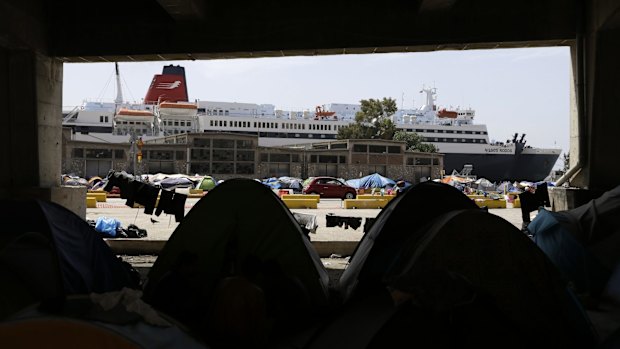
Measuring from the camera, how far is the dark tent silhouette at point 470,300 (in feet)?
14.0

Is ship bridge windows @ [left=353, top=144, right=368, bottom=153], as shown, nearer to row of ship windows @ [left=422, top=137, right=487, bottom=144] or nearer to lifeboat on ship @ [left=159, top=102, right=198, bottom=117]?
row of ship windows @ [left=422, top=137, right=487, bottom=144]

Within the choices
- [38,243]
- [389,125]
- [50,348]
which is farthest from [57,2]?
[389,125]

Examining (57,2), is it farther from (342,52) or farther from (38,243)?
(38,243)

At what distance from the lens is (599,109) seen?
10.1 metres

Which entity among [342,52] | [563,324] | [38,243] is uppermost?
[342,52]

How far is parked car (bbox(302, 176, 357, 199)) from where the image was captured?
121 feet

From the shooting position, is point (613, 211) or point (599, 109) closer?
point (613, 211)

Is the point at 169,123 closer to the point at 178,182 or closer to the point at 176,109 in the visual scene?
the point at 176,109

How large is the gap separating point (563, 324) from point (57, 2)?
10696 millimetres

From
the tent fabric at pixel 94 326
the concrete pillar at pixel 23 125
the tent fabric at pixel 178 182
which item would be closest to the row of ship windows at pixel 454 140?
the tent fabric at pixel 178 182

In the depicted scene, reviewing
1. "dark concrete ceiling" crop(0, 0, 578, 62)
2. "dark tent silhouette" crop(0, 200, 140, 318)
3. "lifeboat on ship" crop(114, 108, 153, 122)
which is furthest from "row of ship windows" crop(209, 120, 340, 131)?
"dark tent silhouette" crop(0, 200, 140, 318)

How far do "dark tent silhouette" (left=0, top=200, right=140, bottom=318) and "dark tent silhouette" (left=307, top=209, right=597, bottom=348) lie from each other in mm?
2747

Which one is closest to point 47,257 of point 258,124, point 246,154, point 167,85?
point 246,154

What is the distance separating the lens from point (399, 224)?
7.25 meters
